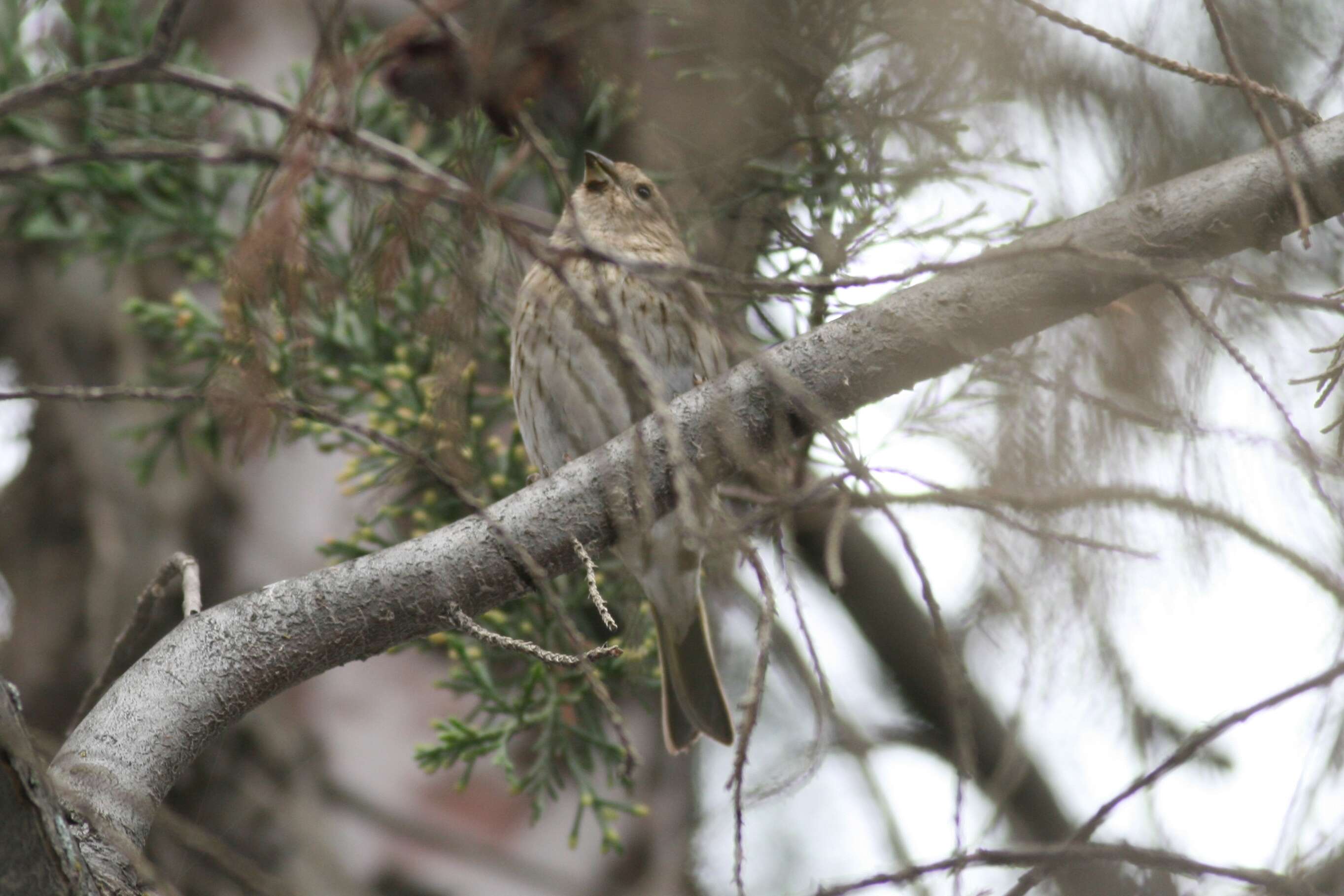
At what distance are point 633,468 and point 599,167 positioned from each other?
70.2 inches

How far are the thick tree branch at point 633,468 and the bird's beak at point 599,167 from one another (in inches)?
65.7

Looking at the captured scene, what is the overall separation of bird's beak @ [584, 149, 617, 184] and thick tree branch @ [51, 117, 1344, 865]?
5.47ft

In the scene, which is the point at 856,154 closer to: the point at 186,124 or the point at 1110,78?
the point at 1110,78

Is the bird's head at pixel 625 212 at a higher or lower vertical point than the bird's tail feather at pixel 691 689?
higher

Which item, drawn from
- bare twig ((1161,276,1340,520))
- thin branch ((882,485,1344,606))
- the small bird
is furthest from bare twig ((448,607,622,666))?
the small bird

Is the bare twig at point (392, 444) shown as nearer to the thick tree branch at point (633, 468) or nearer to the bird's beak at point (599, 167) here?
the thick tree branch at point (633, 468)

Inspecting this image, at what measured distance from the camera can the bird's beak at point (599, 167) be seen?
3.62m

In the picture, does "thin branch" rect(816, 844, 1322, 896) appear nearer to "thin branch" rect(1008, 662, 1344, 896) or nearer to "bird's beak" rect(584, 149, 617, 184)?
"thin branch" rect(1008, 662, 1344, 896)

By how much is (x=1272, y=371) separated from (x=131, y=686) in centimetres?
202

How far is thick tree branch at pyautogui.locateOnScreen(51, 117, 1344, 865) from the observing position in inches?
74.0

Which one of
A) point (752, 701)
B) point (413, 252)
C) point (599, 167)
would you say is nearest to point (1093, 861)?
point (752, 701)

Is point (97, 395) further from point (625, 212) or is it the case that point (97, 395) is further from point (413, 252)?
point (625, 212)

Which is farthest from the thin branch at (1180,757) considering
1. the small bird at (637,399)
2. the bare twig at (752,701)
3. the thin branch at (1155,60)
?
the small bird at (637,399)

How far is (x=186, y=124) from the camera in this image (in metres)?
2.89
